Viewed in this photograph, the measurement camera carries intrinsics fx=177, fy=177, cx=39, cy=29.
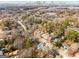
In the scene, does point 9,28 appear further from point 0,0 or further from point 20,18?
point 0,0

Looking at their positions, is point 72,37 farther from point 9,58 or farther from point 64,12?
point 9,58

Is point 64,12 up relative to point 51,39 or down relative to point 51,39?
up

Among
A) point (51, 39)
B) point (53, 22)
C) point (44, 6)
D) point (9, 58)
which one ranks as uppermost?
point (44, 6)

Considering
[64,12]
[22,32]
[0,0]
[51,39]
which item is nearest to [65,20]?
[64,12]

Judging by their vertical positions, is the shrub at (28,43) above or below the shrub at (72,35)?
below

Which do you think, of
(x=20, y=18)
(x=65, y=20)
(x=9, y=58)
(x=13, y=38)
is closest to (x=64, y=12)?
(x=65, y=20)

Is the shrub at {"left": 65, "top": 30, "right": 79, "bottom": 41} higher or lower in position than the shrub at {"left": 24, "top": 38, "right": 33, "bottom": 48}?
higher

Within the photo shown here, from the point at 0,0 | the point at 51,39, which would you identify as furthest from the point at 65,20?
the point at 0,0

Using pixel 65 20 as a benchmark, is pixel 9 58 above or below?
below
